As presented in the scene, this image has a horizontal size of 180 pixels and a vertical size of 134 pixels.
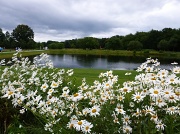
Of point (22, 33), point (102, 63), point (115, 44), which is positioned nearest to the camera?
point (102, 63)

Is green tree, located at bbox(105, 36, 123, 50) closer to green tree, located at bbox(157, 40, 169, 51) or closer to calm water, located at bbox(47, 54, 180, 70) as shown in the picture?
green tree, located at bbox(157, 40, 169, 51)

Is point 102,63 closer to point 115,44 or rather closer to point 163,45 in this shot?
point 163,45

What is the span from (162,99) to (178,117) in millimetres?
207

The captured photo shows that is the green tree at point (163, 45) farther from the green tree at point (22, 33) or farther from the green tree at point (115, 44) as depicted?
the green tree at point (22, 33)

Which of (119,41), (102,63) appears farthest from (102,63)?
(119,41)

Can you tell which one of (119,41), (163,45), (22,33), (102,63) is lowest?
(102,63)

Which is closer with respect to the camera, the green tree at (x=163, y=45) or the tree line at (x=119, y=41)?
the tree line at (x=119, y=41)

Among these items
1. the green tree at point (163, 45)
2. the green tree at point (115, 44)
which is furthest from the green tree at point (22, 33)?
the green tree at point (163, 45)

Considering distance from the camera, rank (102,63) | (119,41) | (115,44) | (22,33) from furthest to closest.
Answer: (119,41) < (115,44) < (22,33) < (102,63)

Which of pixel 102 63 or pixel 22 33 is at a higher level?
pixel 22 33

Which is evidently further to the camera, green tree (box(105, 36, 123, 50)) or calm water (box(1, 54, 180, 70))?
green tree (box(105, 36, 123, 50))

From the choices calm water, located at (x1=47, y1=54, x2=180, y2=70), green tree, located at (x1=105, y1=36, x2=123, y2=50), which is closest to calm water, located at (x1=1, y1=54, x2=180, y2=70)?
calm water, located at (x1=47, y1=54, x2=180, y2=70)

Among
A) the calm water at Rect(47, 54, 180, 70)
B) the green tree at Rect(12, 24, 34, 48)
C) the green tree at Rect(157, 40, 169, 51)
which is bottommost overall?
the calm water at Rect(47, 54, 180, 70)

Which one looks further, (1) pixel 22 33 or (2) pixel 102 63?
(1) pixel 22 33
